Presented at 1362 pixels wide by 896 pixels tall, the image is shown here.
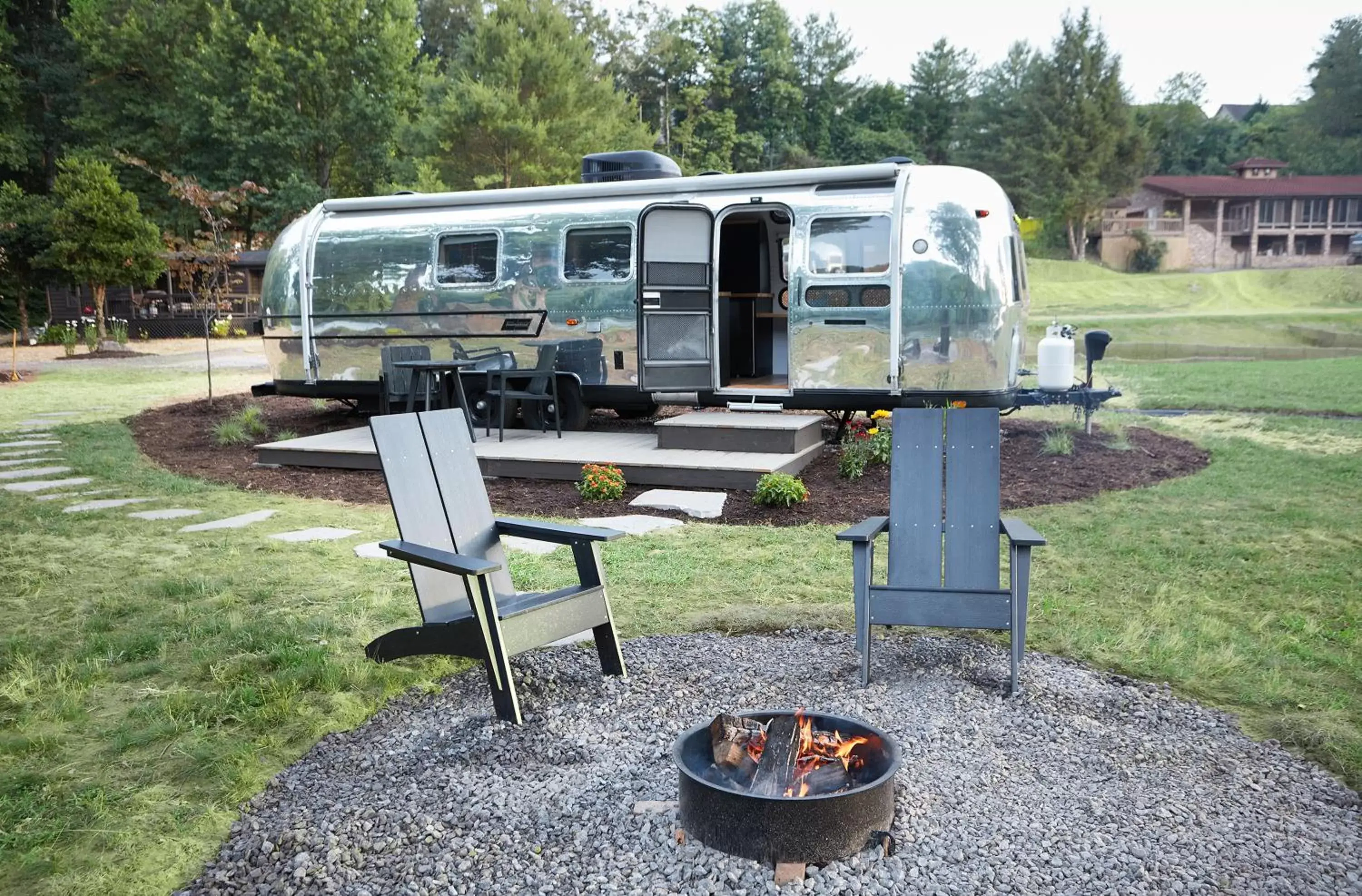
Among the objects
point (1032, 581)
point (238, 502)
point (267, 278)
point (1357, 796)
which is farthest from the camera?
point (267, 278)

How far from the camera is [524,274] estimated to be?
360 inches

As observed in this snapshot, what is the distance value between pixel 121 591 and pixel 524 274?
16.1ft

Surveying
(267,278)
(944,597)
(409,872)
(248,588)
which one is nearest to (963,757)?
(944,597)

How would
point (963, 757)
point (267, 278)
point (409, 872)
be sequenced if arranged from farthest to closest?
point (267, 278)
point (963, 757)
point (409, 872)

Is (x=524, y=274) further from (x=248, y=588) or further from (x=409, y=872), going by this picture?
(x=409, y=872)

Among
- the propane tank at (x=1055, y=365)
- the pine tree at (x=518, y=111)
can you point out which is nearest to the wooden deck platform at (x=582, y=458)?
the propane tank at (x=1055, y=365)

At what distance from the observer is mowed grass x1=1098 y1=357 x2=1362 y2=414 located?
11.9 meters

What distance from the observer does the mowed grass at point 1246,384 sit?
1189cm

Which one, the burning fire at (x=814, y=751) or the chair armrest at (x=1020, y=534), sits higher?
the chair armrest at (x=1020, y=534)

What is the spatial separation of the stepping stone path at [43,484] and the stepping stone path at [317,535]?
8.67 ft

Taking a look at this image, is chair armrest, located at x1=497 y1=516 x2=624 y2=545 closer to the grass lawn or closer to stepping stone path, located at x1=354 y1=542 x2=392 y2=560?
the grass lawn

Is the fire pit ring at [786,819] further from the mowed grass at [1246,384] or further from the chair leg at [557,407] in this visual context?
the mowed grass at [1246,384]

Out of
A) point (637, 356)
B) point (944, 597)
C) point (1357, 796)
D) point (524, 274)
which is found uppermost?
point (524, 274)

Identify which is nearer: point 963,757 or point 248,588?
point 963,757
